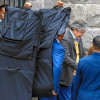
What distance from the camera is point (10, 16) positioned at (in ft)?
11.2

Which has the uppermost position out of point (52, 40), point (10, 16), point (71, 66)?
point (10, 16)

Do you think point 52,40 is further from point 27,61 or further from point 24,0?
point 24,0

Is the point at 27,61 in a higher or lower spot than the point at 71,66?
→ higher

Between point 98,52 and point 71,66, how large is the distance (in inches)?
49.6

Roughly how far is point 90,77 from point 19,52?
0.84 m

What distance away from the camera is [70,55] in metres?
4.62

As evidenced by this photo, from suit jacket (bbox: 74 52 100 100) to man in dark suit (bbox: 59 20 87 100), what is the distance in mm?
1147

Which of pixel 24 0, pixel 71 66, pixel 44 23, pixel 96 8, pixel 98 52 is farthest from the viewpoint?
pixel 24 0

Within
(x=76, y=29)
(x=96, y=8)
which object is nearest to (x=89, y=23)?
(x=96, y=8)

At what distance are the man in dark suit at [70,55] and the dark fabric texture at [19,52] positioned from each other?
1.25m

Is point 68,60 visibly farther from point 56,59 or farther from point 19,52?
point 19,52

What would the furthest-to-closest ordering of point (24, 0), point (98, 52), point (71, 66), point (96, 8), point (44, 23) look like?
point (24, 0) < point (96, 8) < point (71, 66) < point (44, 23) < point (98, 52)

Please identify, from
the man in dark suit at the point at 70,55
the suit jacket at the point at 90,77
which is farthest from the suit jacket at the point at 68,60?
the suit jacket at the point at 90,77

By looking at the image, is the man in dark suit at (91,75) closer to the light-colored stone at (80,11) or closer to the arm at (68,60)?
the arm at (68,60)
